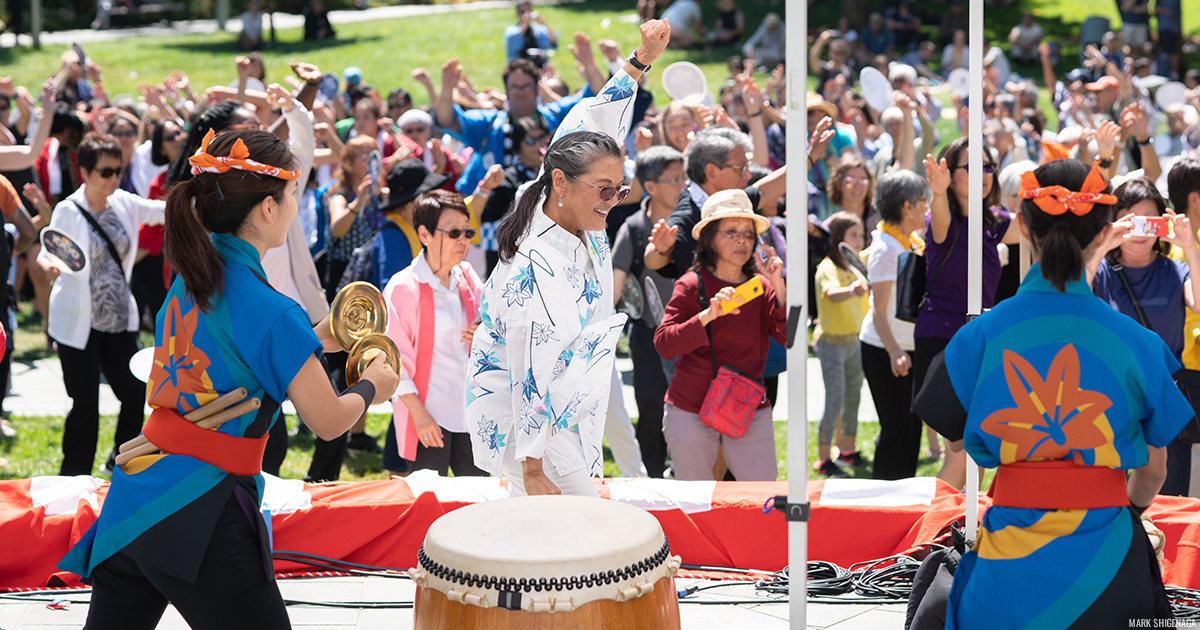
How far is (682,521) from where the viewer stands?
4.47 m

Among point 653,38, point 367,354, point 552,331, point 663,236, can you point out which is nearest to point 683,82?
point 663,236

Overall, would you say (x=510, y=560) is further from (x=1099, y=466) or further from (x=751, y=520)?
(x=751, y=520)

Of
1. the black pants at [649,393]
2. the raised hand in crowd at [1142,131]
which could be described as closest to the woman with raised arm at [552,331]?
the black pants at [649,393]

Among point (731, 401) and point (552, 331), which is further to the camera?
point (731, 401)

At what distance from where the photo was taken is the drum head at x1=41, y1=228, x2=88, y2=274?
18.9 ft

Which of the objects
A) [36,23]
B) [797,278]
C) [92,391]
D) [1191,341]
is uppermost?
[36,23]

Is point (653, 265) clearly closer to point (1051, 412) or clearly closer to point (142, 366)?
point (142, 366)

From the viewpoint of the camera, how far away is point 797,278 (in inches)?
104

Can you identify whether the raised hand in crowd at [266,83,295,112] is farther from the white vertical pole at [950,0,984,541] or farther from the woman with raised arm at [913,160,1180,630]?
the woman with raised arm at [913,160,1180,630]

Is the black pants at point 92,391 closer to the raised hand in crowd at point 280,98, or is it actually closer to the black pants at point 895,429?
the raised hand in crowd at point 280,98

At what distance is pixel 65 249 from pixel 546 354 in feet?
12.0

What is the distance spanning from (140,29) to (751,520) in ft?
99.0

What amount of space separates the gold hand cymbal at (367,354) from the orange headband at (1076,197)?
5.28 feet

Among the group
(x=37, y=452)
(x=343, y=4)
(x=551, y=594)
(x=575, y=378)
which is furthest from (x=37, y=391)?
(x=343, y=4)
